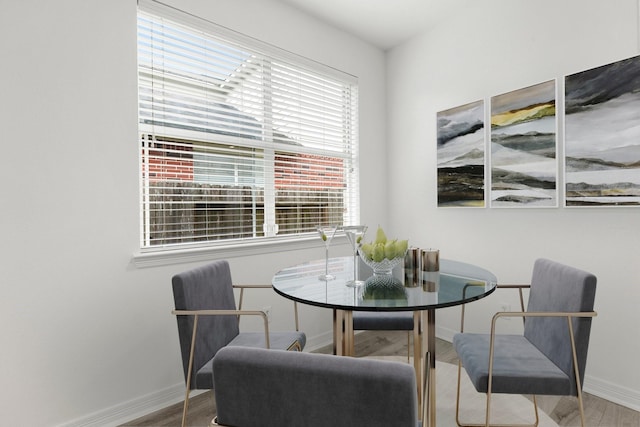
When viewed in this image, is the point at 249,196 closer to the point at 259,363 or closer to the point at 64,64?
the point at 64,64

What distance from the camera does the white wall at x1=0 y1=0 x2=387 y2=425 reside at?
1.66 meters

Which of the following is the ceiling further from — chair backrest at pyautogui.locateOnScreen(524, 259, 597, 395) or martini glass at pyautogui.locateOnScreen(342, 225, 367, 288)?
chair backrest at pyautogui.locateOnScreen(524, 259, 597, 395)

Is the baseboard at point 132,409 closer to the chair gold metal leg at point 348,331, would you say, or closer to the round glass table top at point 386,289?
the round glass table top at point 386,289

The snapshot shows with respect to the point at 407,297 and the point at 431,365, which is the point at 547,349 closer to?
the point at 431,365

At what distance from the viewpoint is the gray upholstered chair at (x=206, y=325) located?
154 cm

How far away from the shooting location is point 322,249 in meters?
3.07

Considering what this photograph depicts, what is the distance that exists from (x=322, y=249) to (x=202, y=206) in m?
1.14

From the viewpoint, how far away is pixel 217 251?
2396mm

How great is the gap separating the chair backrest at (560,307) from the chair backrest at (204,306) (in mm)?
1571

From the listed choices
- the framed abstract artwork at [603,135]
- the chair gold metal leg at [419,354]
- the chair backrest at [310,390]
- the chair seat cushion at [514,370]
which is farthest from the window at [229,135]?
the framed abstract artwork at [603,135]

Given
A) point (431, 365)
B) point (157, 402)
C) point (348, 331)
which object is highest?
point (348, 331)

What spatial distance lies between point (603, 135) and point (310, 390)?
235 cm

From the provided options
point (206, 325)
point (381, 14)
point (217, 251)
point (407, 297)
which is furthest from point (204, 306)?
point (381, 14)

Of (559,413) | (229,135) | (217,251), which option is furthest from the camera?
(229,135)
